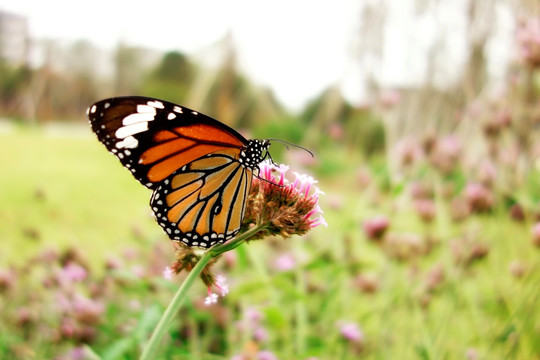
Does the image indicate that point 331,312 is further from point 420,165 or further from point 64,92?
point 64,92

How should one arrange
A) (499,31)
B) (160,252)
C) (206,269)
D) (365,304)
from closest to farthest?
(206,269), (160,252), (365,304), (499,31)

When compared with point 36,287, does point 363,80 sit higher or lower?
higher

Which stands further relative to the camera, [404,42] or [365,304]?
[404,42]

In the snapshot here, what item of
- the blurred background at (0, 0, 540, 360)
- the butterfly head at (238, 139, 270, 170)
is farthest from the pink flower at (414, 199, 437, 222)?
the butterfly head at (238, 139, 270, 170)

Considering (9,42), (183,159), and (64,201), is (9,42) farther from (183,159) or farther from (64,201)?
(183,159)

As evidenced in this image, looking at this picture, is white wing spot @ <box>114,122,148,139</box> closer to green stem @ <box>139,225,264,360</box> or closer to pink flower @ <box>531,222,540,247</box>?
green stem @ <box>139,225,264,360</box>

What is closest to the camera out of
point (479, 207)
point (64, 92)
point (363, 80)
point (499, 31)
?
Result: point (479, 207)

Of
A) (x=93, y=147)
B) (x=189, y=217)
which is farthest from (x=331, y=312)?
(x=93, y=147)

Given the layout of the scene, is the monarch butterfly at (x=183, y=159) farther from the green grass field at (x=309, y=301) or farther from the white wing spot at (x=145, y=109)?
the green grass field at (x=309, y=301)
